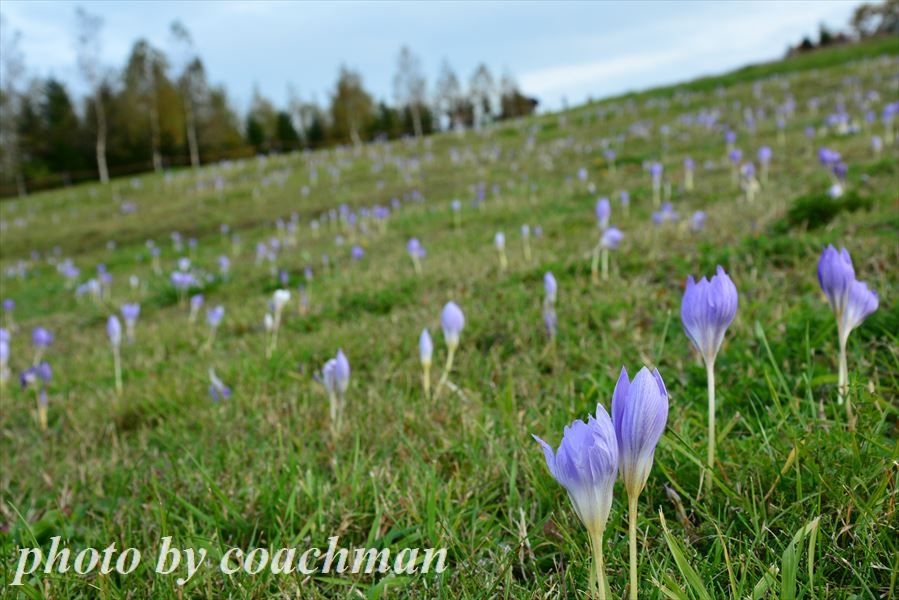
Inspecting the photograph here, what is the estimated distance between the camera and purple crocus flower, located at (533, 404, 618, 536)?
3.14 feet

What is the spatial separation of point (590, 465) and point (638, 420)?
0.11m

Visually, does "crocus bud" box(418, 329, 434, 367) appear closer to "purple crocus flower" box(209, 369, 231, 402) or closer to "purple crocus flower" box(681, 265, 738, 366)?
"purple crocus flower" box(209, 369, 231, 402)

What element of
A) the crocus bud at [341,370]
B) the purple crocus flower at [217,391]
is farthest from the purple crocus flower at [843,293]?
the purple crocus flower at [217,391]

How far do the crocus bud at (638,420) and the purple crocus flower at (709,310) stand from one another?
45cm

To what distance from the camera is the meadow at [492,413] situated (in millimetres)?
1417

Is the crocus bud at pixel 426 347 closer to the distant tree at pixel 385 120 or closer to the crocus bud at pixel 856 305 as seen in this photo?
the crocus bud at pixel 856 305

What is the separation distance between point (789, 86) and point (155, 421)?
19655 mm

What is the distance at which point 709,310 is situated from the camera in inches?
54.4

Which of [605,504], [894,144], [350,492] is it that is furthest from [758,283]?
[894,144]

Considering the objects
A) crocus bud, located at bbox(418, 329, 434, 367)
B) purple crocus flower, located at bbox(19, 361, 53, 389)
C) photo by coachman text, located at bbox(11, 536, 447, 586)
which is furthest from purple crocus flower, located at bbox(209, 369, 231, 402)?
photo by coachman text, located at bbox(11, 536, 447, 586)

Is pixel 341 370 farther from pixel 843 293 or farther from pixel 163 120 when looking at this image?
pixel 163 120

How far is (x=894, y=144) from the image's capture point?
7656 mm

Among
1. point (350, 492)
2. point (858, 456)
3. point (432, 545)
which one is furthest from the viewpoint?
point (350, 492)

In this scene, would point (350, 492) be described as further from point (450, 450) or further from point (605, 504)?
point (605, 504)
